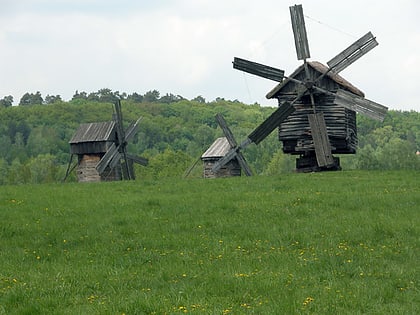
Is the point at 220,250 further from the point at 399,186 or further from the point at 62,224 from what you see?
the point at 399,186

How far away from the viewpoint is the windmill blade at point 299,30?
3625 cm

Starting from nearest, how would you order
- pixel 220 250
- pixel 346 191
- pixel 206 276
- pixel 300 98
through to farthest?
pixel 206 276, pixel 220 250, pixel 346 191, pixel 300 98

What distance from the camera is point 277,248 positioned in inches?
579

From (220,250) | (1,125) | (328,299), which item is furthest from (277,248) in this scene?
(1,125)

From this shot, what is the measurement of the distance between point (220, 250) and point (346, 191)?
10.1 metres

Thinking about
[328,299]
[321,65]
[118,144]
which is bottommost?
[328,299]

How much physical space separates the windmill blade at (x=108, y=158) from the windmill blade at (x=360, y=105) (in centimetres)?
1746

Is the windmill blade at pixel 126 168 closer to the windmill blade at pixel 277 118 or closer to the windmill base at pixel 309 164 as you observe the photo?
the windmill blade at pixel 277 118

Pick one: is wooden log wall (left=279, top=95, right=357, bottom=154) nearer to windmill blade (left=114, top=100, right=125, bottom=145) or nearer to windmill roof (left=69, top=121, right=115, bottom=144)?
windmill blade (left=114, top=100, right=125, bottom=145)

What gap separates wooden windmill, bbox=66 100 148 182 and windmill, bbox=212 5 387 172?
13049 mm

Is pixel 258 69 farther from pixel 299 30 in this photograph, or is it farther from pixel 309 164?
pixel 309 164

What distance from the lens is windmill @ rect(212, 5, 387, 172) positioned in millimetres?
35594

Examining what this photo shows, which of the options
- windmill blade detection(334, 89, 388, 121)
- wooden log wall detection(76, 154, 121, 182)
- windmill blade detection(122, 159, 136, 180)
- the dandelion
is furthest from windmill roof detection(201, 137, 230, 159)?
the dandelion

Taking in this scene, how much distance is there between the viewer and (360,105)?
34.5 metres
